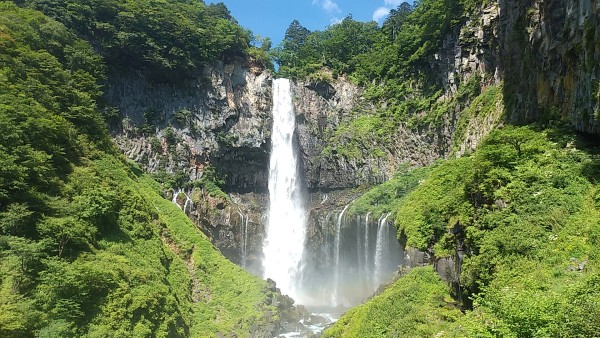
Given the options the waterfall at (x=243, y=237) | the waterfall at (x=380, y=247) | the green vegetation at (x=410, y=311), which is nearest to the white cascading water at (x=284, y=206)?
the waterfall at (x=243, y=237)

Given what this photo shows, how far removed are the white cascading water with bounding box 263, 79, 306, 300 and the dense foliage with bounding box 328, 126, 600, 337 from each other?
20.9 metres

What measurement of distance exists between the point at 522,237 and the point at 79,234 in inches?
668

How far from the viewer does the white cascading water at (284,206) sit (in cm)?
3778

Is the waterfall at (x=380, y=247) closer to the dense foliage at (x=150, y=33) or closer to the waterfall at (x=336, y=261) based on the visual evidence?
the waterfall at (x=336, y=261)

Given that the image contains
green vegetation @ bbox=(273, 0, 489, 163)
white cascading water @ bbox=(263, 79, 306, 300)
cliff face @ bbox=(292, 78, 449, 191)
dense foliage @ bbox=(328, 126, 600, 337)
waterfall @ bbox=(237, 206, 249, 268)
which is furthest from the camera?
cliff face @ bbox=(292, 78, 449, 191)

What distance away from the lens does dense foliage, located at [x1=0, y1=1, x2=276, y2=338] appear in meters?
14.6

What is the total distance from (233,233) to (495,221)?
2828 cm

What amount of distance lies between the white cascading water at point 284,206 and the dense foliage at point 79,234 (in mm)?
9278

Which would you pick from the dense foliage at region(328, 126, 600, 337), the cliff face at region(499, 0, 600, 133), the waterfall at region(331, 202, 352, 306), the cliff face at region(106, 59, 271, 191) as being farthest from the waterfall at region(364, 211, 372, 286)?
the cliff face at region(499, 0, 600, 133)

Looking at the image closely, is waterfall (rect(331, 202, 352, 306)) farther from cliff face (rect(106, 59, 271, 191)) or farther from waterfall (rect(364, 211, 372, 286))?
cliff face (rect(106, 59, 271, 191))

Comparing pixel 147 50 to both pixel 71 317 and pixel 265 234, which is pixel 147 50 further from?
pixel 71 317

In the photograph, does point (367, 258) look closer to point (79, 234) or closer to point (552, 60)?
point (552, 60)

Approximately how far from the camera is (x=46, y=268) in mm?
15055

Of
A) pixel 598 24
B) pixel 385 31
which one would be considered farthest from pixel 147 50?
pixel 598 24
